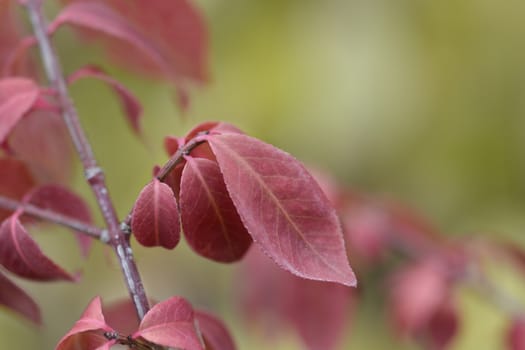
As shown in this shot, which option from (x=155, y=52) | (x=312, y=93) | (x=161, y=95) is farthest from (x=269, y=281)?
(x=161, y=95)

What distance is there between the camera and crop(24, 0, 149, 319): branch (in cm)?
43

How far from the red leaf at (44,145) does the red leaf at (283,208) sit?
0.25 meters

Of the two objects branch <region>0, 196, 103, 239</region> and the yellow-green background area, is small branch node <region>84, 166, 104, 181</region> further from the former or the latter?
the yellow-green background area

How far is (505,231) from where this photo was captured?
5.57 ft

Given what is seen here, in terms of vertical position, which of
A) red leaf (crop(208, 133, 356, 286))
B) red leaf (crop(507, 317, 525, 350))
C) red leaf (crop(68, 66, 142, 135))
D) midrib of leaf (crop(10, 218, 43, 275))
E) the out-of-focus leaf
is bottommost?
red leaf (crop(507, 317, 525, 350))

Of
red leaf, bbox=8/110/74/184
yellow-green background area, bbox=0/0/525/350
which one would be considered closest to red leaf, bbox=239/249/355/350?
red leaf, bbox=8/110/74/184

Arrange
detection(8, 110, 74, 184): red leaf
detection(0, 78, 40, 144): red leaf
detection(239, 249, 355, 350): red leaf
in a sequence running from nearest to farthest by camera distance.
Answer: detection(0, 78, 40, 144): red leaf < detection(8, 110, 74, 184): red leaf < detection(239, 249, 355, 350): red leaf

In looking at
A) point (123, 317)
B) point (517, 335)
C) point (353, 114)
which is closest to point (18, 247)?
point (123, 317)

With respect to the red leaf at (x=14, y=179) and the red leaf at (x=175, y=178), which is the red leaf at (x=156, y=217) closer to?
the red leaf at (x=175, y=178)

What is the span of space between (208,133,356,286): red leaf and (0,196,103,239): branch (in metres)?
0.10

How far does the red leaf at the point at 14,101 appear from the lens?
51cm

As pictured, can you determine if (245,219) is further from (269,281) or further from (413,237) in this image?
(413,237)

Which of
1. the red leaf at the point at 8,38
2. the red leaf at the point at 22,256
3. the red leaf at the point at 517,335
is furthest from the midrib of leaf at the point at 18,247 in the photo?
the red leaf at the point at 517,335

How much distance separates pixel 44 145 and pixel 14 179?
0.09m
